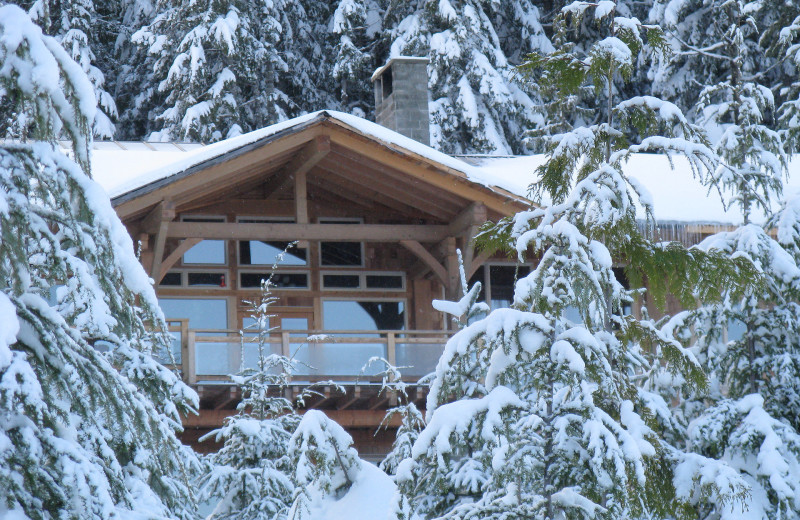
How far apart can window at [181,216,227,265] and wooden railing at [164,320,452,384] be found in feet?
8.14

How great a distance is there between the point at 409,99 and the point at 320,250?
3.68m

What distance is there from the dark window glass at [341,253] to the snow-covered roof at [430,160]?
2.60m

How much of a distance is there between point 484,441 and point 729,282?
1.87 meters

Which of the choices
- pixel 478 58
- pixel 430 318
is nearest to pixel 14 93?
pixel 430 318

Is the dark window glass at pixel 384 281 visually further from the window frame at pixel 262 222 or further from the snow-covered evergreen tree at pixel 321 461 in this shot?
the snow-covered evergreen tree at pixel 321 461

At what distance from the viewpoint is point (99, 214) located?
16.3 feet

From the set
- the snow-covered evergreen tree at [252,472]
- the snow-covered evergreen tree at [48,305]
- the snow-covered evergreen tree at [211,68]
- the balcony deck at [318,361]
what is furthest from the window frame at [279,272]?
the snow-covered evergreen tree at [48,305]

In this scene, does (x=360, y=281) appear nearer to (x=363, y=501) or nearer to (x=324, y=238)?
(x=324, y=238)

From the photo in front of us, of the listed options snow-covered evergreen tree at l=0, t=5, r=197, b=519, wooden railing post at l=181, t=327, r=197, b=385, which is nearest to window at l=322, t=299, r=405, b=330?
wooden railing post at l=181, t=327, r=197, b=385

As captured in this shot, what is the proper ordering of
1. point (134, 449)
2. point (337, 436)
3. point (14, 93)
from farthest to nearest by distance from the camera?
1. point (337, 436)
2. point (134, 449)
3. point (14, 93)

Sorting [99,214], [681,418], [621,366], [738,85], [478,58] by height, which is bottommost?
[681,418]

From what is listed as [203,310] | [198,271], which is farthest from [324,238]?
[203,310]

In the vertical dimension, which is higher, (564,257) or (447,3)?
(447,3)

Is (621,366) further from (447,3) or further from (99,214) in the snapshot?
(447,3)
